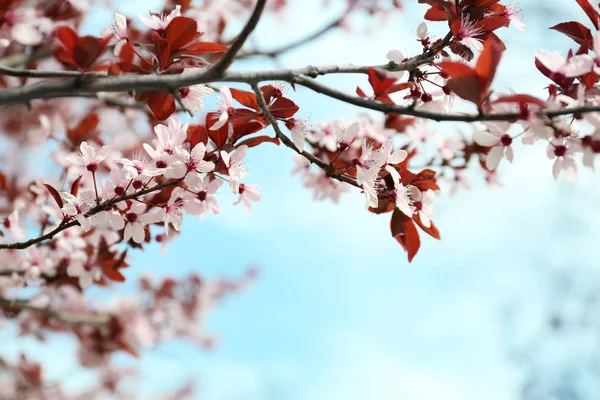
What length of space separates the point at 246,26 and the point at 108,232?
117 cm

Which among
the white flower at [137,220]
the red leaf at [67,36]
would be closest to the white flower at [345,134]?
the white flower at [137,220]

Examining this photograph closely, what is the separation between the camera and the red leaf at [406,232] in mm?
1350

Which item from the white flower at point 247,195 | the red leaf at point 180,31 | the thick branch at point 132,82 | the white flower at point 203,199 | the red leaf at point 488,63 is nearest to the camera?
the red leaf at point 488,63

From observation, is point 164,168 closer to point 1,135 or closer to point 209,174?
point 209,174

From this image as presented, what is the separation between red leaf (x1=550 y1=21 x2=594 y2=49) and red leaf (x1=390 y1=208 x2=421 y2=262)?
23.0 inches

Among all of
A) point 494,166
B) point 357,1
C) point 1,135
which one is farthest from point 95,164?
point 1,135

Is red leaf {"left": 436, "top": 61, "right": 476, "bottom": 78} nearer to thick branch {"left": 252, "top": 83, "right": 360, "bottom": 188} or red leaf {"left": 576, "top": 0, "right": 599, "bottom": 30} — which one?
thick branch {"left": 252, "top": 83, "right": 360, "bottom": 188}

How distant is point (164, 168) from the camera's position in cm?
114

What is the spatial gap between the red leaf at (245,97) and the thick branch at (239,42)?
0.20 meters

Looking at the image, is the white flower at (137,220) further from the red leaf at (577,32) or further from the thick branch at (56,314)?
the red leaf at (577,32)

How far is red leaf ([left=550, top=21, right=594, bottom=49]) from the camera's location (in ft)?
3.99

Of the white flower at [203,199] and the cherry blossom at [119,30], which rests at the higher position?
the cherry blossom at [119,30]

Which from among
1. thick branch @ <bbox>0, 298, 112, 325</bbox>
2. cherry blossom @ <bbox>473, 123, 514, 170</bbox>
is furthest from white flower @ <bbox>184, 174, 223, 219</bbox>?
thick branch @ <bbox>0, 298, 112, 325</bbox>

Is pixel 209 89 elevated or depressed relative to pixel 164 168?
elevated
